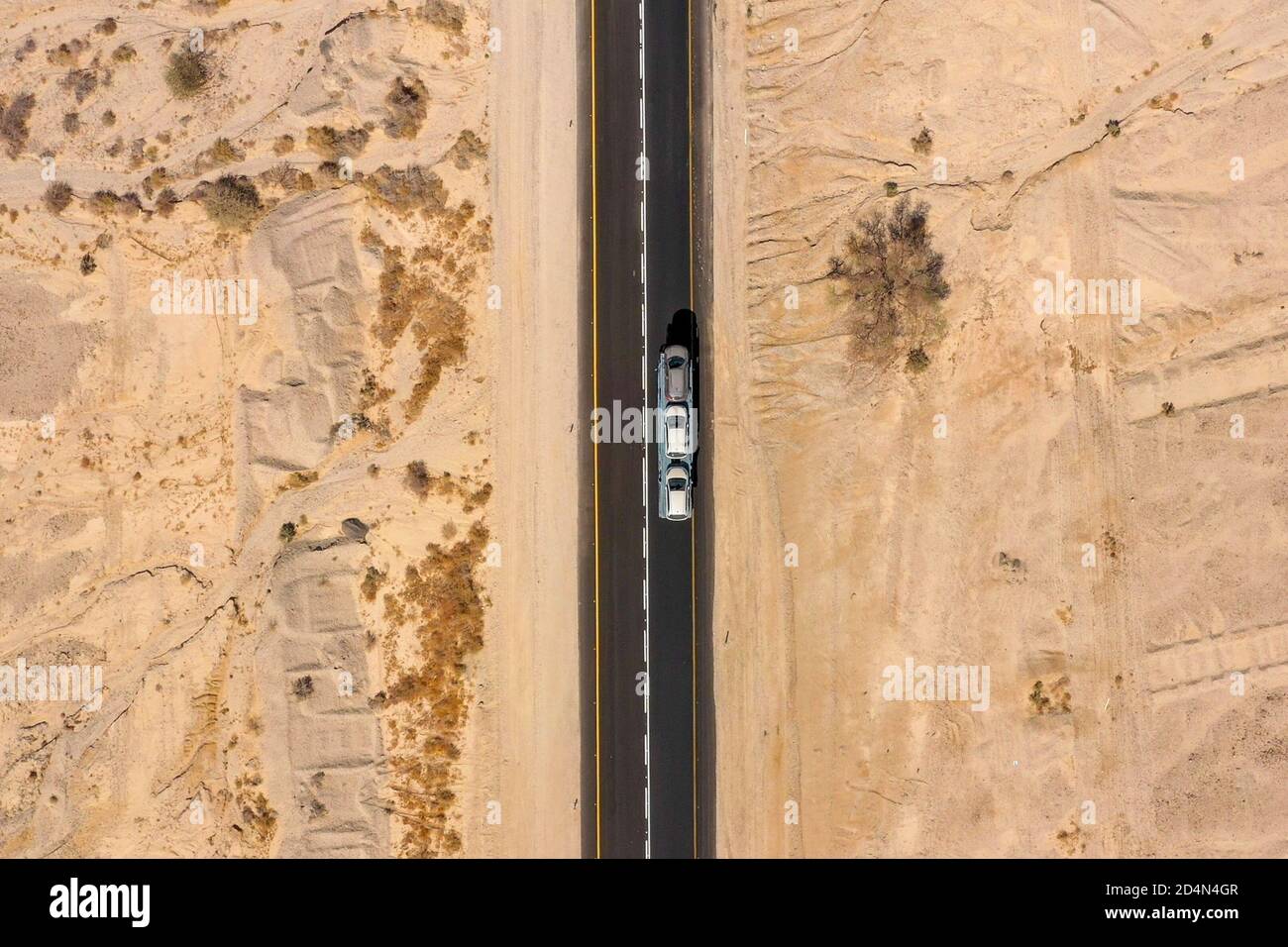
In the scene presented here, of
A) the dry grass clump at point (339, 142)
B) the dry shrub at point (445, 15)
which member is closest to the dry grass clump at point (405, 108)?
the dry grass clump at point (339, 142)

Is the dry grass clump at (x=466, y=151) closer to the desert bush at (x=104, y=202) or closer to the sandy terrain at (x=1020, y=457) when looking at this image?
the sandy terrain at (x=1020, y=457)

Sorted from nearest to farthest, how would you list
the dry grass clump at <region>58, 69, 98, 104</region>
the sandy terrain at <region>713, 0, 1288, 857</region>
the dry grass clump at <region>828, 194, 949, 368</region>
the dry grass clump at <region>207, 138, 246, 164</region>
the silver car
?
the sandy terrain at <region>713, 0, 1288, 857</region> → the silver car → the dry grass clump at <region>828, 194, 949, 368</region> → the dry grass clump at <region>207, 138, 246, 164</region> → the dry grass clump at <region>58, 69, 98, 104</region>

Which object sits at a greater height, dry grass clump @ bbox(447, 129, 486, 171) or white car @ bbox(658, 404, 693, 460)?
dry grass clump @ bbox(447, 129, 486, 171)

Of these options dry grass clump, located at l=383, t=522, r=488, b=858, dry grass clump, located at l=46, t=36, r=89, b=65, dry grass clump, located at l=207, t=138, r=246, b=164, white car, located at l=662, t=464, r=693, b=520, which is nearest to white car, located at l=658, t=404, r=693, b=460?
white car, located at l=662, t=464, r=693, b=520

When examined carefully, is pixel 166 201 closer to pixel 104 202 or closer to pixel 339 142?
pixel 104 202

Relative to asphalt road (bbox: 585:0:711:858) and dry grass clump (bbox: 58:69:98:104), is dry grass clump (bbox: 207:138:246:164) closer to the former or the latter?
dry grass clump (bbox: 58:69:98:104)

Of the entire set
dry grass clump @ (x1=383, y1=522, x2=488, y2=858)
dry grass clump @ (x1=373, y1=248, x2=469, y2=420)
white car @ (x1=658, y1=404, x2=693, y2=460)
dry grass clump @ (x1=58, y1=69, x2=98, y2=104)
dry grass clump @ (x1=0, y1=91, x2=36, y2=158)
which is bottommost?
dry grass clump @ (x1=383, y1=522, x2=488, y2=858)
